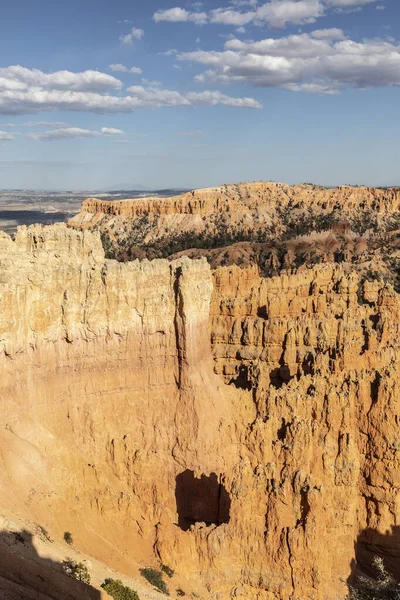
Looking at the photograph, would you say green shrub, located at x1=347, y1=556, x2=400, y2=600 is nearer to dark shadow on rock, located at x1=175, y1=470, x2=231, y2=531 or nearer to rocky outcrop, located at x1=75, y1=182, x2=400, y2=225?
dark shadow on rock, located at x1=175, y1=470, x2=231, y2=531

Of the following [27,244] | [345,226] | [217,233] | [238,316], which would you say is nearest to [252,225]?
[217,233]

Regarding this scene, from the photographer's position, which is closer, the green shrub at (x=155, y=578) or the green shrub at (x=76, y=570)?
the green shrub at (x=76, y=570)

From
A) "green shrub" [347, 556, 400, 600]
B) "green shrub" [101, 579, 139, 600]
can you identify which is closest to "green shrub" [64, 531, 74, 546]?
"green shrub" [101, 579, 139, 600]

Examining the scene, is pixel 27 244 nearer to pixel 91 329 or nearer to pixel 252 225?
pixel 91 329

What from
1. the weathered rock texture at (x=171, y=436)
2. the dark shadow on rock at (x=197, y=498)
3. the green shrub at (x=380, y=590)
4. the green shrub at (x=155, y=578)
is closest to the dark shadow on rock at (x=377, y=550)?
the weathered rock texture at (x=171, y=436)

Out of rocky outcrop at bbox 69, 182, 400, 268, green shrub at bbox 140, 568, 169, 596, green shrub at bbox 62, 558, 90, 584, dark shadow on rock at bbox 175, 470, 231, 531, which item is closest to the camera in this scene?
green shrub at bbox 62, 558, 90, 584

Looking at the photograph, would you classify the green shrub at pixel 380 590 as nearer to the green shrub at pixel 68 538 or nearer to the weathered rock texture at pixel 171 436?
the weathered rock texture at pixel 171 436
